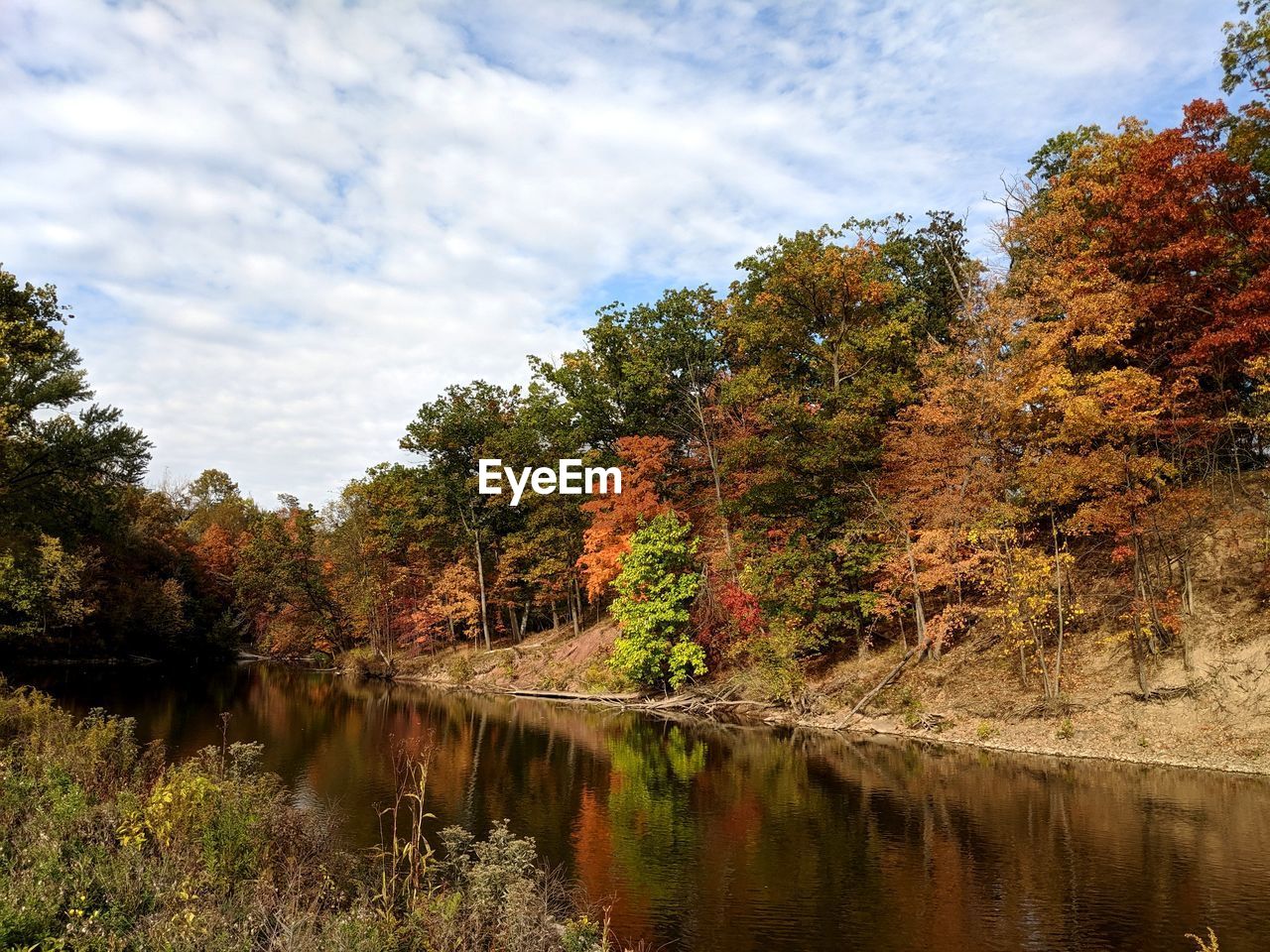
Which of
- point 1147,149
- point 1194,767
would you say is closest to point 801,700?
point 1194,767

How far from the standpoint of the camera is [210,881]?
9953 mm

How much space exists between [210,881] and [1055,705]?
2572cm

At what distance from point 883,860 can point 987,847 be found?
2536 millimetres

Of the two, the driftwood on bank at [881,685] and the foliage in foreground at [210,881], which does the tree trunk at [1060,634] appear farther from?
the foliage in foreground at [210,881]

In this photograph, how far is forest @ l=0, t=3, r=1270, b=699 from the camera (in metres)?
25.6

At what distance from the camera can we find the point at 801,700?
1321 inches

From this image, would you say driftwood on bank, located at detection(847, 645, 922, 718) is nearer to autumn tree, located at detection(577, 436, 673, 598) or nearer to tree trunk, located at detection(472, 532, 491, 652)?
autumn tree, located at detection(577, 436, 673, 598)

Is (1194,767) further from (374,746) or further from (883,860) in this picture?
(374,746)

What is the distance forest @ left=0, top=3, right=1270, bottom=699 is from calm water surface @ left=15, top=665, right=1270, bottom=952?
675 centimetres

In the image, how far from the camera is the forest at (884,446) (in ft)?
84.0

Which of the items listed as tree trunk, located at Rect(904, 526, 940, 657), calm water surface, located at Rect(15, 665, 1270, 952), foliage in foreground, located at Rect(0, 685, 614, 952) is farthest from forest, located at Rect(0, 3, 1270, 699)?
foliage in foreground, located at Rect(0, 685, 614, 952)

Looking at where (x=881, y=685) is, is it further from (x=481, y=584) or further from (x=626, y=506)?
(x=481, y=584)

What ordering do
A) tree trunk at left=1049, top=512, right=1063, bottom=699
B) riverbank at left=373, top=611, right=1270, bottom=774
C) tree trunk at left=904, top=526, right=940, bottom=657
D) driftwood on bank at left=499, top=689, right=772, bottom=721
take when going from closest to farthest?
riverbank at left=373, top=611, right=1270, bottom=774 < tree trunk at left=1049, top=512, right=1063, bottom=699 < tree trunk at left=904, top=526, right=940, bottom=657 < driftwood on bank at left=499, top=689, right=772, bottom=721

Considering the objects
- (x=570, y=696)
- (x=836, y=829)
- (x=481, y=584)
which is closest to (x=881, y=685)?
(x=836, y=829)
